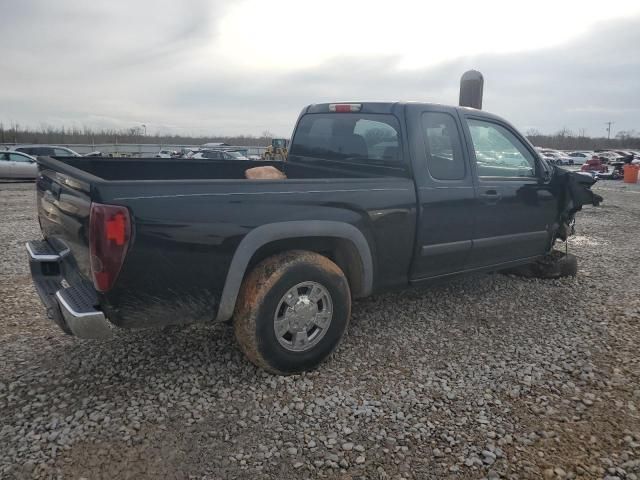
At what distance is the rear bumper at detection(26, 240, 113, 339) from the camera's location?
8.54 feet

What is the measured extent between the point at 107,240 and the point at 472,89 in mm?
12115

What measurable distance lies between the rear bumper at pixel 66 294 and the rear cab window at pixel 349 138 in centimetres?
237

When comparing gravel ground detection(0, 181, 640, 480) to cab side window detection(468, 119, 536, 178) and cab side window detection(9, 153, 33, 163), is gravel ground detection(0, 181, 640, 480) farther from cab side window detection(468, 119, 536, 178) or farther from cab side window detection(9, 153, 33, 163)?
cab side window detection(9, 153, 33, 163)

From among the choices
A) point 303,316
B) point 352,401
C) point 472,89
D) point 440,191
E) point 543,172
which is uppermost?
point 472,89

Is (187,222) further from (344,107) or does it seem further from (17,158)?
(17,158)

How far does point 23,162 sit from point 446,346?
20.1 m

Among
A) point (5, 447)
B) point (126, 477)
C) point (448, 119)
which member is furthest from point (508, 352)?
point (5, 447)

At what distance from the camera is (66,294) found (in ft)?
9.25

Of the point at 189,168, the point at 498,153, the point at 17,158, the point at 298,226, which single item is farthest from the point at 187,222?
the point at 17,158

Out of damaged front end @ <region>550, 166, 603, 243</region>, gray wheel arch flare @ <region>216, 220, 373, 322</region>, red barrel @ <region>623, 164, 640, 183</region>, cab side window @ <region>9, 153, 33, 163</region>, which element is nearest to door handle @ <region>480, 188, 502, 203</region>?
damaged front end @ <region>550, 166, 603, 243</region>

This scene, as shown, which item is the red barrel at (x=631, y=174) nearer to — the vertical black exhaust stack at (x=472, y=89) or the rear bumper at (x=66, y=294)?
the vertical black exhaust stack at (x=472, y=89)

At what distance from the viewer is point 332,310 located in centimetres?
334

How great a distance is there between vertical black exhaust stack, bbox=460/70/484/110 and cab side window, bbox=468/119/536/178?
846 cm

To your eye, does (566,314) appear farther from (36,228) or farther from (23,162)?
(23,162)
